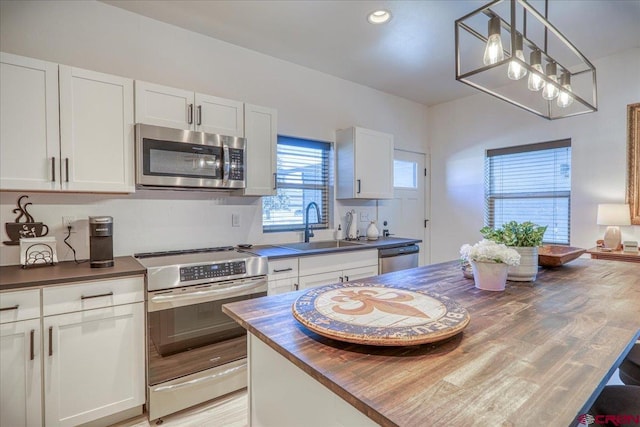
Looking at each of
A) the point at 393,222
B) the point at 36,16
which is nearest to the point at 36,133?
the point at 36,16

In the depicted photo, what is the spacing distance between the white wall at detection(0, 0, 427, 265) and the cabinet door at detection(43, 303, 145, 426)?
→ 2.15 feet

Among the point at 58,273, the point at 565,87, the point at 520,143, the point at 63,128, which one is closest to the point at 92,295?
the point at 58,273

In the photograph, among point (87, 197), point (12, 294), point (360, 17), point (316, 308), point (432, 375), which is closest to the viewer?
point (432, 375)

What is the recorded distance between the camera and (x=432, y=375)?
0.77 metres

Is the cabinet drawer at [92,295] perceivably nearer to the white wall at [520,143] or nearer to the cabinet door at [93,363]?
the cabinet door at [93,363]

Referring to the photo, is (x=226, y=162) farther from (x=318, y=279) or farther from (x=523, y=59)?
(x=523, y=59)

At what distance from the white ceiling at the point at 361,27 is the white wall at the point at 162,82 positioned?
0.15 m

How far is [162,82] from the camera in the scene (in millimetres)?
2572

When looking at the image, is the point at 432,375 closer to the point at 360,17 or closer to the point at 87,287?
the point at 87,287

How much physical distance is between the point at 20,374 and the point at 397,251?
9.65ft

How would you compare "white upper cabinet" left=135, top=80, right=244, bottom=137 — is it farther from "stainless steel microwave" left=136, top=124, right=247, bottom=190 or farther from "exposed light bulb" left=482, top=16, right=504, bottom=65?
"exposed light bulb" left=482, top=16, right=504, bottom=65

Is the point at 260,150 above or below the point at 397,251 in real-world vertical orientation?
above

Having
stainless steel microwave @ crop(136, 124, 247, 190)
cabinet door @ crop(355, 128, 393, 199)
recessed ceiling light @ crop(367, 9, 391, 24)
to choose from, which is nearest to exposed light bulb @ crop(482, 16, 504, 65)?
recessed ceiling light @ crop(367, 9, 391, 24)

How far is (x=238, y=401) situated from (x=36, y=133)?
2.11 metres
